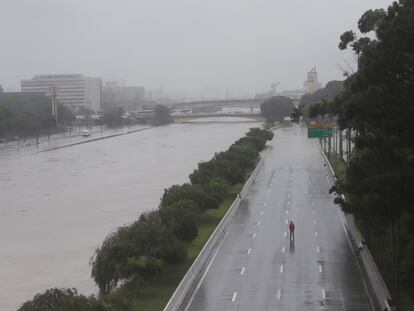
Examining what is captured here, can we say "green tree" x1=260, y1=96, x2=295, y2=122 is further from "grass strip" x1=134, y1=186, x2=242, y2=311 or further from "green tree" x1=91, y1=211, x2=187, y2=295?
"green tree" x1=91, y1=211, x2=187, y2=295

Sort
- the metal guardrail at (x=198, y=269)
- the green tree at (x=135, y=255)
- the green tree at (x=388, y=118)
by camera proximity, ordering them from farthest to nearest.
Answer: the green tree at (x=135, y=255)
the metal guardrail at (x=198, y=269)
the green tree at (x=388, y=118)

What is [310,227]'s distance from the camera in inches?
1020

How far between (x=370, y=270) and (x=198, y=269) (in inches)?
173

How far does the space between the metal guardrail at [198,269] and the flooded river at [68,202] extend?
309cm

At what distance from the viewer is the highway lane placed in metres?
16.3

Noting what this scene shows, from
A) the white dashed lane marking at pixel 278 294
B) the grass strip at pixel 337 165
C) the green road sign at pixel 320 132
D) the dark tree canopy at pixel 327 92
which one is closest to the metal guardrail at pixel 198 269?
the white dashed lane marking at pixel 278 294

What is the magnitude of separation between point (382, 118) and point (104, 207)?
21994 millimetres

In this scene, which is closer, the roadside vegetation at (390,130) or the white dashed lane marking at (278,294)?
the roadside vegetation at (390,130)

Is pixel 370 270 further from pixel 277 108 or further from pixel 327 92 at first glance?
pixel 277 108

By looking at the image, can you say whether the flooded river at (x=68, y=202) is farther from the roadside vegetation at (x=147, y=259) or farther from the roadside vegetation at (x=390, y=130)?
the roadside vegetation at (x=390, y=130)

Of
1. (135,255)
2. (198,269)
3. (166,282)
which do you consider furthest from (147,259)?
(198,269)

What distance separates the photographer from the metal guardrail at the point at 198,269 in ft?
52.6

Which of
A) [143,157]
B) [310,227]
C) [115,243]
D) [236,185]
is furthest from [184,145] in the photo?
[115,243]

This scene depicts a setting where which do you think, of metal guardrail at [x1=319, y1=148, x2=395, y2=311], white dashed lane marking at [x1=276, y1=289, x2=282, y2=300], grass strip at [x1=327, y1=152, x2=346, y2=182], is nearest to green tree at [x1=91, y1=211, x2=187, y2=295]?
white dashed lane marking at [x1=276, y1=289, x2=282, y2=300]
